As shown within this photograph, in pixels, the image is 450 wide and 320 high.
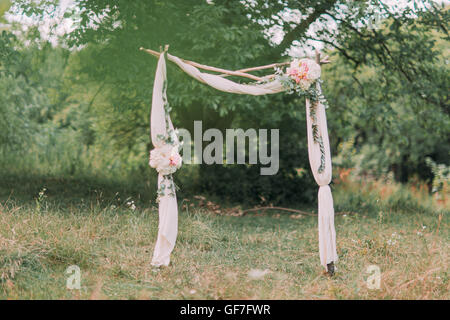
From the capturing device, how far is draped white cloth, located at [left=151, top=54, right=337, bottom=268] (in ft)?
16.6

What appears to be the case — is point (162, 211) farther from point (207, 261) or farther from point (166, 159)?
point (207, 261)

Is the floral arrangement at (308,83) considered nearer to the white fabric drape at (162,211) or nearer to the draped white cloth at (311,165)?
the draped white cloth at (311,165)

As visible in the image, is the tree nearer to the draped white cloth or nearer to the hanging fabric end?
the draped white cloth

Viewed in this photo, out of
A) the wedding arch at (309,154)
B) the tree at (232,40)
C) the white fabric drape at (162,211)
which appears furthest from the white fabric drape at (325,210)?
the tree at (232,40)

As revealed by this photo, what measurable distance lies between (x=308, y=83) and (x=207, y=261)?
7.97 feet

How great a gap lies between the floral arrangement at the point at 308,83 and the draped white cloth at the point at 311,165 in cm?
4

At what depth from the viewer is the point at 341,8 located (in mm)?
8898

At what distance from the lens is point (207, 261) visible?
Answer: 5.52 meters

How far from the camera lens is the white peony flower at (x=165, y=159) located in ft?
16.8

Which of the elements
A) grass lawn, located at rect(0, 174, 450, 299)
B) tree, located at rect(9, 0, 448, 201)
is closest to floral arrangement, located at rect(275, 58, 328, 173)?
grass lawn, located at rect(0, 174, 450, 299)

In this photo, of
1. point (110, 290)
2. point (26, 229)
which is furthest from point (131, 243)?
point (110, 290)

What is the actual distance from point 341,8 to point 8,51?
20.6 ft

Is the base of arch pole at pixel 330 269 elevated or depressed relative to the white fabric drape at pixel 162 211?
depressed
